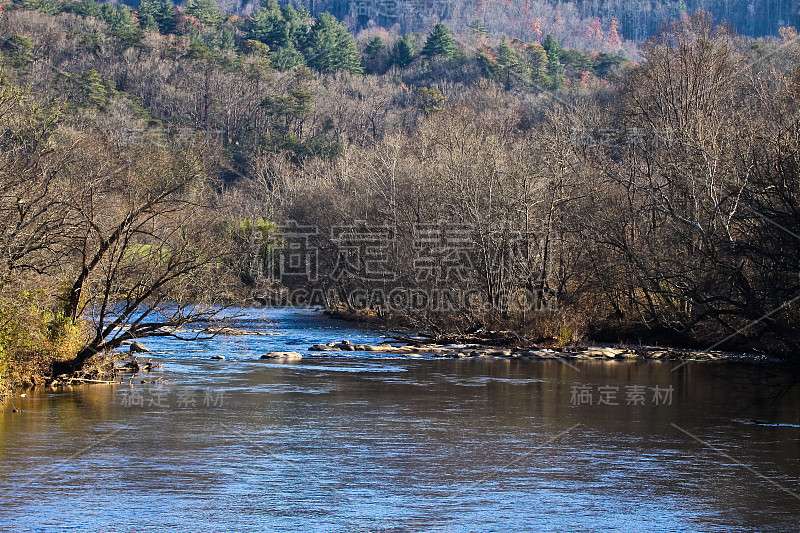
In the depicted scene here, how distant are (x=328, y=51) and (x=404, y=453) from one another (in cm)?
10776

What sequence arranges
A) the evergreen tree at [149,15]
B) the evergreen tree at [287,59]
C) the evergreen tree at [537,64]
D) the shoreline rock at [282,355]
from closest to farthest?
the shoreline rock at [282,355] < the evergreen tree at [537,64] < the evergreen tree at [287,59] < the evergreen tree at [149,15]

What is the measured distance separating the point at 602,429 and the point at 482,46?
118m

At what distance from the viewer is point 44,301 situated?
69.4ft

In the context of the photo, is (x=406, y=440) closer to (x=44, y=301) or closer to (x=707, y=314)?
(x=44, y=301)

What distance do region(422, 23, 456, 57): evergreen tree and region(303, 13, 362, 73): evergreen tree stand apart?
910 cm

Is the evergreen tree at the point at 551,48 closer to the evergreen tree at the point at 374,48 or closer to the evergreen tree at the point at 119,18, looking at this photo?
the evergreen tree at the point at 374,48

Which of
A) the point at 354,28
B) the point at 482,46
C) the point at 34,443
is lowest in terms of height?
the point at 34,443

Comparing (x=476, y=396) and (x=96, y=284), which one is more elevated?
(x=96, y=284)

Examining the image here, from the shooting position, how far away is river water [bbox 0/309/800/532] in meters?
12.1

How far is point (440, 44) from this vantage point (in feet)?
394

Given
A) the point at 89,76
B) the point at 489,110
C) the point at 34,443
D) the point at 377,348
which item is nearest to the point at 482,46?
the point at 489,110

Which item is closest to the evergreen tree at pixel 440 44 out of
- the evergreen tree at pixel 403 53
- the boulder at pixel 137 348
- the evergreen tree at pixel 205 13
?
the evergreen tree at pixel 403 53

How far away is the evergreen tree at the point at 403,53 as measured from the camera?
123m

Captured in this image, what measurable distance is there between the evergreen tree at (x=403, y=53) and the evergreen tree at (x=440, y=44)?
1.90 m
